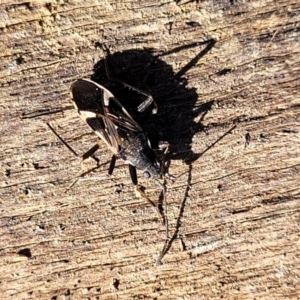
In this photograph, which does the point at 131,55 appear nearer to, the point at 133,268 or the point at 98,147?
the point at 98,147

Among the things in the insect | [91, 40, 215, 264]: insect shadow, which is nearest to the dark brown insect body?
the insect

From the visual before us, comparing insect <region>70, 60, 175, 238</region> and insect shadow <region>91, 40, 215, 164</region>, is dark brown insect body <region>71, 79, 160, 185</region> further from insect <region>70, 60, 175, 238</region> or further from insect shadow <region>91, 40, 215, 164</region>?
insect shadow <region>91, 40, 215, 164</region>

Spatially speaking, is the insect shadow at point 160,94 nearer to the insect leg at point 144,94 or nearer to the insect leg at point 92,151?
the insect leg at point 144,94

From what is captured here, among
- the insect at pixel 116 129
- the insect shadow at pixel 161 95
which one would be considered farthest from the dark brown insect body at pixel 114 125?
the insect shadow at pixel 161 95

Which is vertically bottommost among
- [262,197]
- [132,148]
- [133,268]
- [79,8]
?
[133,268]

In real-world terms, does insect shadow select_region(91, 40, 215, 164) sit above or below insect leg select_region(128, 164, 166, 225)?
above

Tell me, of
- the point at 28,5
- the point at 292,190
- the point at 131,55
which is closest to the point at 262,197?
the point at 292,190
